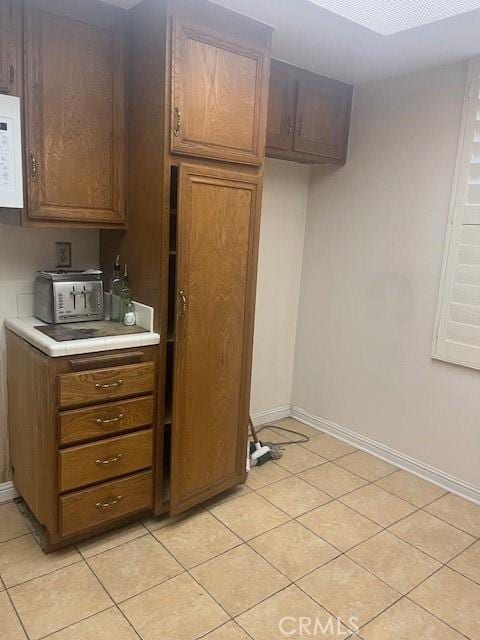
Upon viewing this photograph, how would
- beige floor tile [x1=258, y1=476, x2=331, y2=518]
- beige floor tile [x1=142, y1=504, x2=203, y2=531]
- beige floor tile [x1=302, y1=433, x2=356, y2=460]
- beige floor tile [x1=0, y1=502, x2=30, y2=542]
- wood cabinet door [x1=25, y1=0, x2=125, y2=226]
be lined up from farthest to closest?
beige floor tile [x1=302, y1=433, x2=356, y2=460], beige floor tile [x1=258, y1=476, x2=331, y2=518], beige floor tile [x1=142, y1=504, x2=203, y2=531], beige floor tile [x1=0, y1=502, x2=30, y2=542], wood cabinet door [x1=25, y1=0, x2=125, y2=226]

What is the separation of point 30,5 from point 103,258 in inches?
44.5

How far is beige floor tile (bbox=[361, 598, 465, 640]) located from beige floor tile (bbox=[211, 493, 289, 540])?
67 cm

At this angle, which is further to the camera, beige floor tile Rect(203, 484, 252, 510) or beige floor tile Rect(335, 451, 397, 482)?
beige floor tile Rect(335, 451, 397, 482)

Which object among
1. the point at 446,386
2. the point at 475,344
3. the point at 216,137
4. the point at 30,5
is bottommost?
the point at 446,386

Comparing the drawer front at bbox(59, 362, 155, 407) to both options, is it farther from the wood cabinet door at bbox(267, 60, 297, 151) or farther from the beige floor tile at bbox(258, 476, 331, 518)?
the wood cabinet door at bbox(267, 60, 297, 151)

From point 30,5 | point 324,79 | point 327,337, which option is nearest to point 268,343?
point 327,337

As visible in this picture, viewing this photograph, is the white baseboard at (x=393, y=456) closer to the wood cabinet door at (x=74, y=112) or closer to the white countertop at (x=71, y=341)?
the white countertop at (x=71, y=341)

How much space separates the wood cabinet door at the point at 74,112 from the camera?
2039 mm

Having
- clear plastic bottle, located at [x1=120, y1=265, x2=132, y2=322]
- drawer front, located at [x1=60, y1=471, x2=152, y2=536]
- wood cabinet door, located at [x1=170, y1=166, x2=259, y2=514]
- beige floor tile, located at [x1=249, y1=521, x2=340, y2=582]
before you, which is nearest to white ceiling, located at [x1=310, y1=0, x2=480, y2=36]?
wood cabinet door, located at [x1=170, y1=166, x2=259, y2=514]

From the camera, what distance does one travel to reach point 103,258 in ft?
8.54

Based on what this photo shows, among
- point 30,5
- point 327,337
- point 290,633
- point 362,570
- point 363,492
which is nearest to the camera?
point 290,633

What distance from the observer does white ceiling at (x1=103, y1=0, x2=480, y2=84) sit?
211cm

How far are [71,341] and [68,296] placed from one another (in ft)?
1.29

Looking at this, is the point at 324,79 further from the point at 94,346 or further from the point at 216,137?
the point at 94,346
